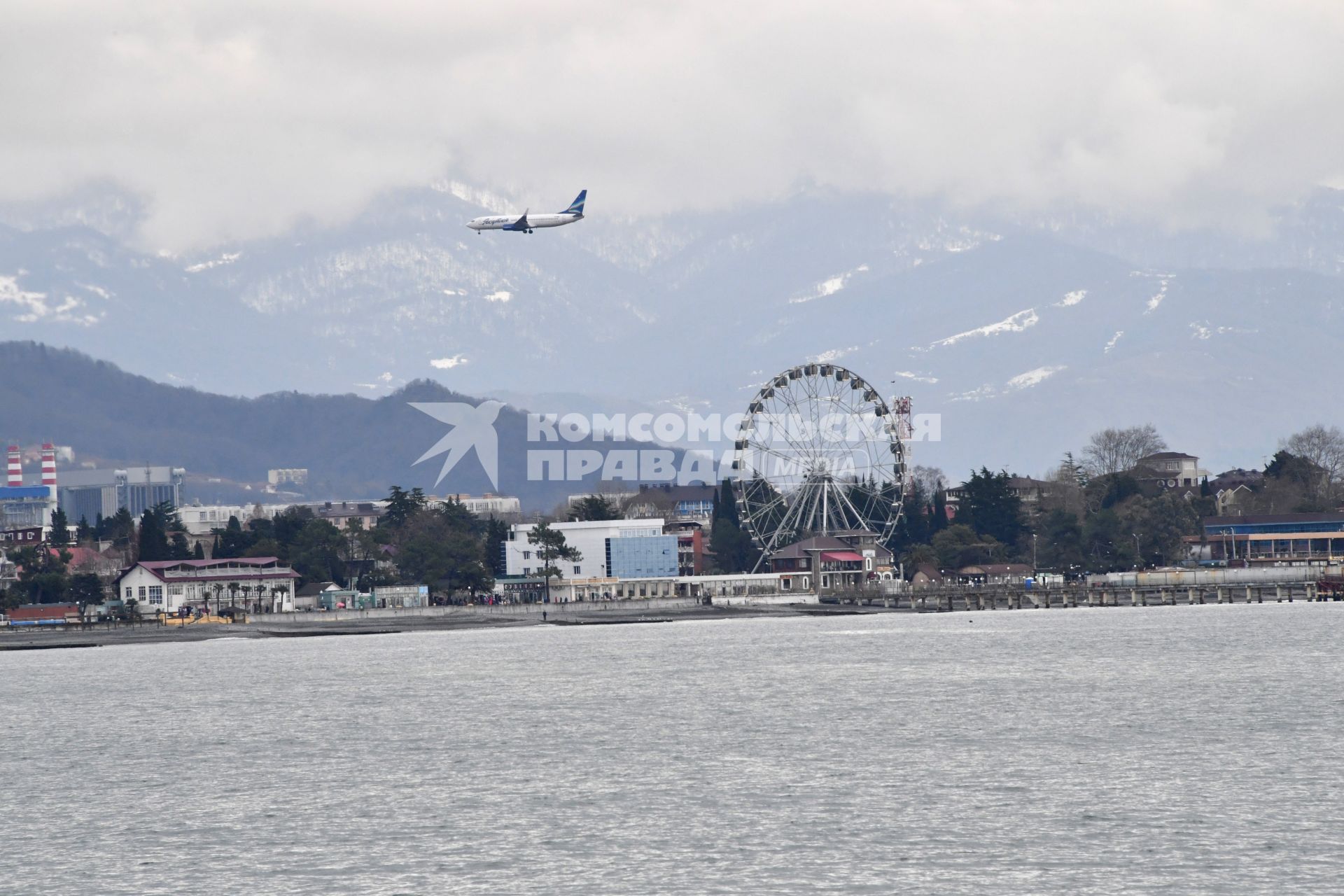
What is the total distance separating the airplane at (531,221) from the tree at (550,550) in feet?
80.7

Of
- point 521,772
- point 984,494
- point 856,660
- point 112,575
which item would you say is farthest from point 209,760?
point 984,494

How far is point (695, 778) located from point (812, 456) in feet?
352

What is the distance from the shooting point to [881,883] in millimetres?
35594

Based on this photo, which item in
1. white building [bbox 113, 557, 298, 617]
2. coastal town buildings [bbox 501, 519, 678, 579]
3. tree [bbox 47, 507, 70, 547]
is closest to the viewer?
white building [bbox 113, 557, 298, 617]

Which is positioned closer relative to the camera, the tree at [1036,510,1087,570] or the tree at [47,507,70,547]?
the tree at [1036,510,1087,570]

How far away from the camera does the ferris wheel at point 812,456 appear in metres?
151

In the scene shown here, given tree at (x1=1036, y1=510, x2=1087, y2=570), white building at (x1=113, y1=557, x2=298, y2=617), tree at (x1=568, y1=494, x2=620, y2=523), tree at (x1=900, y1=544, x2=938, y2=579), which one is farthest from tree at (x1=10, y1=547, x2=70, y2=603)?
tree at (x1=1036, y1=510, x2=1087, y2=570)

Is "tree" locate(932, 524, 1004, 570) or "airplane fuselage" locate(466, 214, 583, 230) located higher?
"airplane fuselage" locate(466, 214, 583, 230)

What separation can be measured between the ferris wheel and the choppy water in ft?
211

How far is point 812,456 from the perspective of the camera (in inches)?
6093

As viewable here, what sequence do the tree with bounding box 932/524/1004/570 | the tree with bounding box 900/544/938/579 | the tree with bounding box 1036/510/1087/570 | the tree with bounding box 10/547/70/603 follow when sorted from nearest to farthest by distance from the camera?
the tree with bounding box 10/547/70/603 < the tree with bounding box 932/524/1004/570 < the tree with bounding box 900/544/938/579 < the tree with bounding box 1036/510/1087/570

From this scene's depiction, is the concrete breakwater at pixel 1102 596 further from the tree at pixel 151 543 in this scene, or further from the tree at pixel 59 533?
the tree at pixel 59 533

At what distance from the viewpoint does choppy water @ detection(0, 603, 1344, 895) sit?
3722 centimetres

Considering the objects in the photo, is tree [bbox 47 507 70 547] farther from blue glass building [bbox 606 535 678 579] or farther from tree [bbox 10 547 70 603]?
blue glass building [bbox 606 535 678 579]
